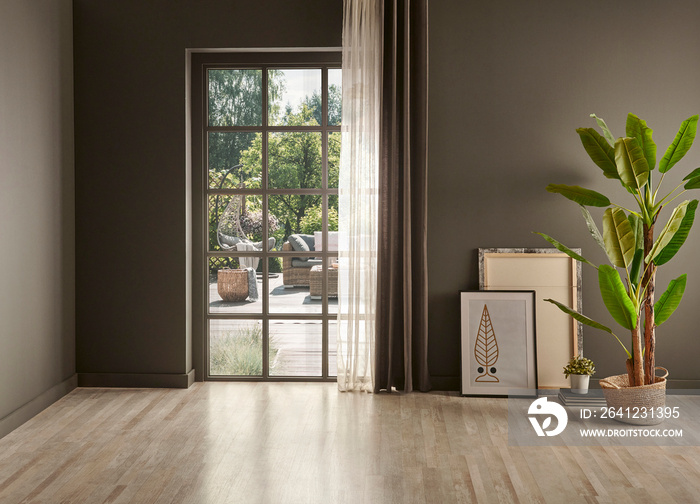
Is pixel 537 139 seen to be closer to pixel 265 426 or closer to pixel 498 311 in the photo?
pixel 498 311

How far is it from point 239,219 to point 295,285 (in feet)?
2.05

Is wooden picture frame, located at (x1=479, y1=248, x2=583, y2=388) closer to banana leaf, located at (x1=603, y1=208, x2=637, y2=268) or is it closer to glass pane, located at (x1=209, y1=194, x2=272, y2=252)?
banana leaf, located at (x1=603, y1=208, x2=637, y2=268)

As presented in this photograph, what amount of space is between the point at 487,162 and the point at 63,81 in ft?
9.59

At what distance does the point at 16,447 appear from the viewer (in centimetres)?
309

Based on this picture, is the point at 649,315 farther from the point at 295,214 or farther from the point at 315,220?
the point at 295,214

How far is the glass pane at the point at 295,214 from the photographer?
4.32 m

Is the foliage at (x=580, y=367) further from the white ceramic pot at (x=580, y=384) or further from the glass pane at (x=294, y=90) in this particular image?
the glass pane at (x=294, y=90)

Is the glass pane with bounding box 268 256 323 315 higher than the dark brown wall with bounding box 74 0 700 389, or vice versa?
the dark brown wall with bounding box 74 0 700 389

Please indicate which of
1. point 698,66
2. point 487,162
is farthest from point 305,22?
point 698,66

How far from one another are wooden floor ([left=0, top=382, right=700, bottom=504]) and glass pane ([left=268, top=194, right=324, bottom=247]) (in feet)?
3.87

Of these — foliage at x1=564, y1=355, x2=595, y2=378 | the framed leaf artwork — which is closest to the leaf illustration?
the framed leaf artwork

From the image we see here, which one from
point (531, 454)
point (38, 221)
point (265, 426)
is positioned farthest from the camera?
point (38, 221)

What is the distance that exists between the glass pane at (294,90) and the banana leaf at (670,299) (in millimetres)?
2528

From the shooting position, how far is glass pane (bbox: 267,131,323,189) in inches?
169
